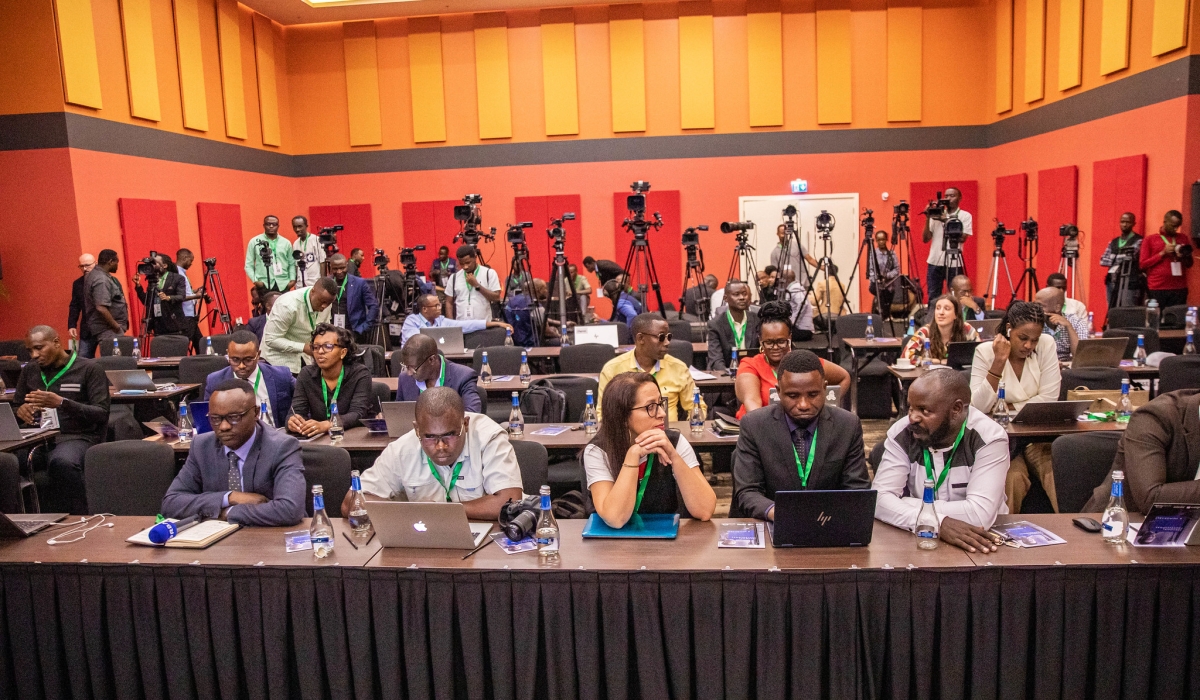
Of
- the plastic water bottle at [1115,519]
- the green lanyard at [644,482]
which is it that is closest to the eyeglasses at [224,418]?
the green lanyard at [644,482]

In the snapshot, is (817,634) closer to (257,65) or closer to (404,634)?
(404,634)

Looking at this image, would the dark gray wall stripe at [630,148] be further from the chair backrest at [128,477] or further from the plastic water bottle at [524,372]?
the chair backrest at [128,477]

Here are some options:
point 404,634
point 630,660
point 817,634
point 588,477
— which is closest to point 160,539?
point 404,634

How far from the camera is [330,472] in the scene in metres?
3.55

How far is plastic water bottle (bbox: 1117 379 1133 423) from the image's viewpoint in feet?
13.6

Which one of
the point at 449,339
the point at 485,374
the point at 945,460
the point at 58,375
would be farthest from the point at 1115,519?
the point at 58,375

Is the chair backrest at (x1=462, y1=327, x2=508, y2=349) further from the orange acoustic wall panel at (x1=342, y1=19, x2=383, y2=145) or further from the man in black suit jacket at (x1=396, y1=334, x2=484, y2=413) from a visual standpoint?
the orange acoustic wall panel at (x1=342, y1=19, x2=383, y2=145)

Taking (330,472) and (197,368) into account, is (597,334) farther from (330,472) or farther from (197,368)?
(330,472)

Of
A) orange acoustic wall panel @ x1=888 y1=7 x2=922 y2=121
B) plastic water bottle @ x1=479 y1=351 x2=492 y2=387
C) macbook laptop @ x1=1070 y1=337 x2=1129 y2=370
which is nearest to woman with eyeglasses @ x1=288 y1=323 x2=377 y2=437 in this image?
plastic water bottle @ x1=479 y1=351 x2=492 y2=387

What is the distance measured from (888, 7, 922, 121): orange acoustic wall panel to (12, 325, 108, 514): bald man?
11.5m

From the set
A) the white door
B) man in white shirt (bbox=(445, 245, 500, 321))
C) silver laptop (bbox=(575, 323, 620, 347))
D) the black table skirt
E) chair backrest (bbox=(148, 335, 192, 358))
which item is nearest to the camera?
the black table skirt

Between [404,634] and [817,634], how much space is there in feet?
4.26

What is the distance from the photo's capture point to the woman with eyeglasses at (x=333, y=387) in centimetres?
471

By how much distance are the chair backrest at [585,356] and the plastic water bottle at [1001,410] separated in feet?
9.26
